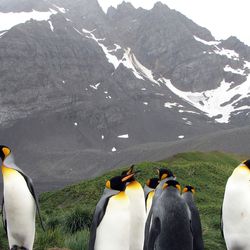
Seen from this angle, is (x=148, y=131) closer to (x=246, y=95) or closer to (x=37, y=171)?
(x=37, y=171)

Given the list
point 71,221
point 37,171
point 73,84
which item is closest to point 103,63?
point 73,84

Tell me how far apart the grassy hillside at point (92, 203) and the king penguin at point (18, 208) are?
65 centimetres

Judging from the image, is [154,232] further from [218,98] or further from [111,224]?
[218,98]

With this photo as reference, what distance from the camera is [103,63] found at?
175 m

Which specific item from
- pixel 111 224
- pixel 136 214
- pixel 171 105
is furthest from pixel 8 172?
pixel 171 105

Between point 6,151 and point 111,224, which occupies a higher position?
point 6,151

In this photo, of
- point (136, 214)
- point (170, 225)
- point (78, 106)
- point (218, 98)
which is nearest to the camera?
point (170, 225)

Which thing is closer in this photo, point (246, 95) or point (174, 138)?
point (174, 138)

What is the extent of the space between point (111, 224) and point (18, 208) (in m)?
1.94

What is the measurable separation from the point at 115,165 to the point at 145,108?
54425 mm

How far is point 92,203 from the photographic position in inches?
678

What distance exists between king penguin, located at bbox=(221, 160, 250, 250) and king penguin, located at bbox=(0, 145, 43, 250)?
138 inches

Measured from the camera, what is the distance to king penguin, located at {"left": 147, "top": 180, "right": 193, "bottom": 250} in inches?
243

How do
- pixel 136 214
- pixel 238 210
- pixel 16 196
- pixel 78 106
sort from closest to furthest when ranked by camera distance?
pixel 238 210 < pixel 16 196 < pixel 136 214 < pixel 78 106
